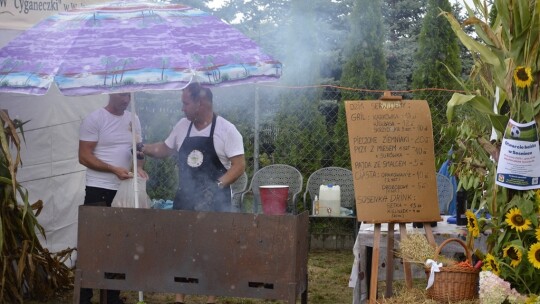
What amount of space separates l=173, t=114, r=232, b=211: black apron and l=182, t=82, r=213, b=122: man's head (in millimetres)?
108

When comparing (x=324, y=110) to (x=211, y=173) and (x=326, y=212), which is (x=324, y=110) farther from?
(x=211, y=173)

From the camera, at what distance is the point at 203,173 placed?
22.5ft

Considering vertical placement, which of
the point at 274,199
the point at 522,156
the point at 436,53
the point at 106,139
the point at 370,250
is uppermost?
the point at 436,53

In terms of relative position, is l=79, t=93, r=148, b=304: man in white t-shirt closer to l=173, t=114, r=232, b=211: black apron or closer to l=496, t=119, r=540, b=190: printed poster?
l=173, t=114, r=232, b=211: black apron

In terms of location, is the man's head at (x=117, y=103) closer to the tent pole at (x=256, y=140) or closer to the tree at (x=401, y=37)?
the tent pole at (x=256, y=140)

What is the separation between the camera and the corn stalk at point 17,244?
7.06 m

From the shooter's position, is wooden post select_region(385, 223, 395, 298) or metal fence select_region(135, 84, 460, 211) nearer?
wooden post select_region(385, 223, 395, 298)

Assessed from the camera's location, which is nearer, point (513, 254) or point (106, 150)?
point (513, 254)

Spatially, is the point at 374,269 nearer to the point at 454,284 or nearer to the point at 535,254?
the point at 454,284

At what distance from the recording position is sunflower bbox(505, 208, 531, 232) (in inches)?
206

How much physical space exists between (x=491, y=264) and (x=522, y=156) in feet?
2.30

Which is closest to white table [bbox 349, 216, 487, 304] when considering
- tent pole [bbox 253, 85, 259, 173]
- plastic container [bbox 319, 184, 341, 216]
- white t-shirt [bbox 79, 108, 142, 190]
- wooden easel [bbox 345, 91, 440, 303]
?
wooden easel [bbox 345, 91, 440, 303]

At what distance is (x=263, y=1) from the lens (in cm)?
1747

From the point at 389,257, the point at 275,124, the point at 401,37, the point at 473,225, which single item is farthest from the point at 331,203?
the point at 401,37
